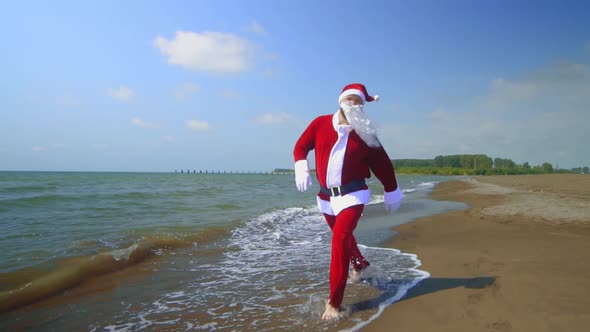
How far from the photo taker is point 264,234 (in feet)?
24.8

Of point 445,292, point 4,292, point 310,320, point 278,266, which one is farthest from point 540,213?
point 4,292

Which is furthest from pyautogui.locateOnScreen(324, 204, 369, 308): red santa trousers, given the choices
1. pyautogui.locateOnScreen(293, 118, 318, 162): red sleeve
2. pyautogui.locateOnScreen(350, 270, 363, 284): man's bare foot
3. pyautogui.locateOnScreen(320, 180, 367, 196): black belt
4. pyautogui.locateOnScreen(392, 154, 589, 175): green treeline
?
pyautogui.locateOnScreen(392, 154, 589, 175): green treeline

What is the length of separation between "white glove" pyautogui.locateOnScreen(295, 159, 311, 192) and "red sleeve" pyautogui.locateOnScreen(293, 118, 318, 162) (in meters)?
0.07

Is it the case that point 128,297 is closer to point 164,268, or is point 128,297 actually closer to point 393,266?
point 164,268

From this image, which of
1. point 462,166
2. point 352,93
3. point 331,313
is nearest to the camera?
point 331,313

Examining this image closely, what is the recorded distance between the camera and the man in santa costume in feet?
9.34

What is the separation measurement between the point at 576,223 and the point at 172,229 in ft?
28.3

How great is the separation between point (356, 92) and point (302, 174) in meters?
0.96

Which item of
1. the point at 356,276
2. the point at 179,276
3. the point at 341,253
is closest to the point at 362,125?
the point at 341,253

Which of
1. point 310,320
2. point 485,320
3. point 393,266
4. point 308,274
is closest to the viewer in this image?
point 485,320

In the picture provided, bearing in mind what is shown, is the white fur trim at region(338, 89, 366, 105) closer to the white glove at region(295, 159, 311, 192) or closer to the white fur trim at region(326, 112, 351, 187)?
the white fur trim at region(326, 112, 351, 187)

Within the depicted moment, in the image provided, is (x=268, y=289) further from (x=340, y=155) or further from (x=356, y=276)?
(x=340, y=155)

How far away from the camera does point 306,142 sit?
331 cm

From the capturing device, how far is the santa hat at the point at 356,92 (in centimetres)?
315
